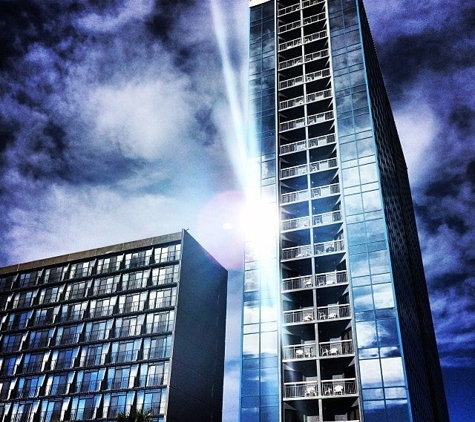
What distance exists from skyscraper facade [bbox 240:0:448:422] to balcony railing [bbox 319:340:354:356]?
12cm

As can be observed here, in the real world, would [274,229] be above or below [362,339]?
above

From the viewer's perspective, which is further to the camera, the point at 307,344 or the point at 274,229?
the point at 274,229

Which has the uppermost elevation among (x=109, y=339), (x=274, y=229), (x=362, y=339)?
(x=274, y=229)

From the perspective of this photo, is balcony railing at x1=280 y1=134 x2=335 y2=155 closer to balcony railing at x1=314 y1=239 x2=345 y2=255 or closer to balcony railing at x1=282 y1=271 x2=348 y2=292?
balcony railing at x1=314 y1=239 x2=345 y2=255

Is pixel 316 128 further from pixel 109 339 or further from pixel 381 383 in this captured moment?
pixel 109 339

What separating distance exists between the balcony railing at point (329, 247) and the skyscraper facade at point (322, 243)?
0.69 feet

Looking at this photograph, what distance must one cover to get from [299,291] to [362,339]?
8761mm

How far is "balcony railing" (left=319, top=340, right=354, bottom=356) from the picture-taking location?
1793 inches

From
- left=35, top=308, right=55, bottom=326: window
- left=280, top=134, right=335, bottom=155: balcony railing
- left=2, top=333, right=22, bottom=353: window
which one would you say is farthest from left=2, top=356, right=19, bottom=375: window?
left=280, top=134, right=335, bottom=155: balcony railing

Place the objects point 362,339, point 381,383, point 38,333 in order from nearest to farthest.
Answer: point 381,383 → point 362,339 → point 38,333

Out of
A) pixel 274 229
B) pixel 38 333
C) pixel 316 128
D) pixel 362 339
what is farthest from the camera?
pixel 38 333

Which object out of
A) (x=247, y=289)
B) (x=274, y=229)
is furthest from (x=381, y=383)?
(x=274, y=229)

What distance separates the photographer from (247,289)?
2029 inches

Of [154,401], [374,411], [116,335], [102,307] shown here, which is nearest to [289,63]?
[102,307]
